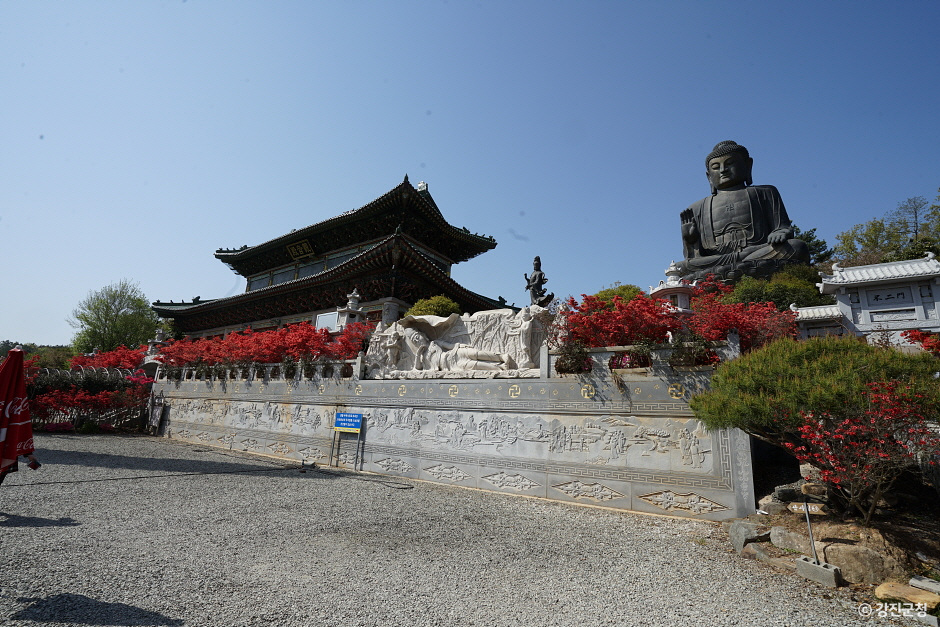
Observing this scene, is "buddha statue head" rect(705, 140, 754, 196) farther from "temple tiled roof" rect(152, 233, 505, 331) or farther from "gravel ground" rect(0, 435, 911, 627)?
"gravel ground" rect(0, 435, 911, 627)

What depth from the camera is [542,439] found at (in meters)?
7.90

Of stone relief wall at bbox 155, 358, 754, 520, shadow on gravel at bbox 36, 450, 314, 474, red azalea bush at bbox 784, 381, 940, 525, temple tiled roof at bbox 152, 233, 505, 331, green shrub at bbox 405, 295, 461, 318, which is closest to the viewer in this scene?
red azalea bush at bbox 784, 381, 940, 525

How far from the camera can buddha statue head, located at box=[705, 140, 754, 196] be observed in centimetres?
2150

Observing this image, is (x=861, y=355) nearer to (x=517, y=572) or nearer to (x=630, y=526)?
(x=630, y=526)

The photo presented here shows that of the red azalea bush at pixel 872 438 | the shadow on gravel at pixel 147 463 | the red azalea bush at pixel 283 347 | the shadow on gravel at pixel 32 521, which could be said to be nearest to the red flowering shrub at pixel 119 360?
the red azalea bush at pixel 283 347

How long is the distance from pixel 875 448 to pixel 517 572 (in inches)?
144

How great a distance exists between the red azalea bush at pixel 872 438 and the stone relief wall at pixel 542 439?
5.72 ft

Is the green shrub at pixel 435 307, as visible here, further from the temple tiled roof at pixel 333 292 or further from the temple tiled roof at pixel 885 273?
the temple tiled roof at pixel 885 273

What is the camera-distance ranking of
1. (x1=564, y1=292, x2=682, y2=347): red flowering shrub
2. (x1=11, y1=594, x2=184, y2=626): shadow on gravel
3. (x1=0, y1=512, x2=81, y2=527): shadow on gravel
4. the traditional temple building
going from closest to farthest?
1. (x1=11, y1=594, x2=184, y2=626): shadow on gravel
2. (x1=0, y1=512, x2=81, y2=527): shadow on gravel
3. (x1=564, y1=292, x2=682, y2=347): red flowering shrub
4. the traditional temple building

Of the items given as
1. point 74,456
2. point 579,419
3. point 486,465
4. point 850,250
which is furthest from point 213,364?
point 850,250

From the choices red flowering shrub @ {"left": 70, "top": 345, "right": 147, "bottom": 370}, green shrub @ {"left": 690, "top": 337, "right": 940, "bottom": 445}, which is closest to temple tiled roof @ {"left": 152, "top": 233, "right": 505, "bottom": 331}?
red flowering shrub @ {"left": 70, "top": 345, "right": 147, "bottom": 370}

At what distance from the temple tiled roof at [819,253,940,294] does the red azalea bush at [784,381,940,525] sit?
32.5ft

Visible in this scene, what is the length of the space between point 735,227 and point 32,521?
24330mm

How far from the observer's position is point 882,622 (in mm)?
3309
